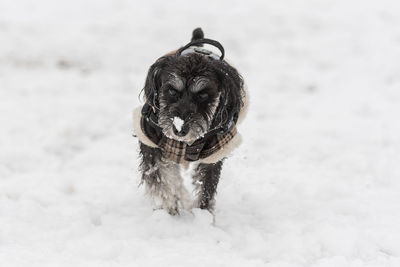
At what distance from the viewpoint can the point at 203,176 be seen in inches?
153

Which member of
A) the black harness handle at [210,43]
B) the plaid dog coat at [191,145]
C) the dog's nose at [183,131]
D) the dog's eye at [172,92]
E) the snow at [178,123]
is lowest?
the plaid dog coat at [191,145]

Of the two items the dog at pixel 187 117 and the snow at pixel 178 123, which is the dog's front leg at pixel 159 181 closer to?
the dog at pixel 187 117

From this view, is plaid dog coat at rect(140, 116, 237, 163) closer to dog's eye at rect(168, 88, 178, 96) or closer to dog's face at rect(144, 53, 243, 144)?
dog's face at rect(144, 53, 243, 144)

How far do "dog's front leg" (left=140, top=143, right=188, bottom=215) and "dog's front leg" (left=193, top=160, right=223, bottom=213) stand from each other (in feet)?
0.71

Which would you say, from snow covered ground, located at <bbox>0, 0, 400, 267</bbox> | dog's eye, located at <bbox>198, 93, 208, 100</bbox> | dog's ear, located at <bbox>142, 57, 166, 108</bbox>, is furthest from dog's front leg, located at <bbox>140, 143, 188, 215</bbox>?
dog's eye, located at <bbox>198, 93, 208, 100</bbox>

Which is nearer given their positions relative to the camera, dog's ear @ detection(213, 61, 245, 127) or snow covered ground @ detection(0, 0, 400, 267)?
dog's ear @ detection(213, 61, 245, 127)

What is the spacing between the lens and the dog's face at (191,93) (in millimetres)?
3061

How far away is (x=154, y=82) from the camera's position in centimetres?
324

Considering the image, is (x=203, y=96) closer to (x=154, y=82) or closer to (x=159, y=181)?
(x=154, y=82)

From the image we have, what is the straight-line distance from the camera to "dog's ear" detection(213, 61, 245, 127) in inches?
124

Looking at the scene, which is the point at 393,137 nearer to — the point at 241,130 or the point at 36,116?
the point at 241,130

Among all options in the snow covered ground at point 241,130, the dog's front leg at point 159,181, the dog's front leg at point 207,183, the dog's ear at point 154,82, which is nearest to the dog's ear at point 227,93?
the dog's ear at point 154,82

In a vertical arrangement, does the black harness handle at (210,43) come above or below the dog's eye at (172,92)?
above

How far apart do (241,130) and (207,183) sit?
188 cm
